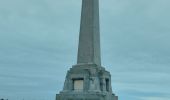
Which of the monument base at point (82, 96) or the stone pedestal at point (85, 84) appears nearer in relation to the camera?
the monument base at point (82, 96)

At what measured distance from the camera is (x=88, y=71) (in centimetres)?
2284

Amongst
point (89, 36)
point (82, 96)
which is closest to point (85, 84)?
point (82, 96)

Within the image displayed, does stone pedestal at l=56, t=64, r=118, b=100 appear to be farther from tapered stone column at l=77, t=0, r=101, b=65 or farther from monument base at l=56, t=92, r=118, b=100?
tapered stone column at l=77, t=0, r=101, b=65

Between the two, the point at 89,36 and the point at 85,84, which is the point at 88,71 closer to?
the point at 85,84

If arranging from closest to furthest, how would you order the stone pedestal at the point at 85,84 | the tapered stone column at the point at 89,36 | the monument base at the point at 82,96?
the monument base at the point at 82,96 → the stone pedestal at the point at 85,84 → the tapered stone column at the point at 89,36

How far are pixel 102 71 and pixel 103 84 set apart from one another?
92cm

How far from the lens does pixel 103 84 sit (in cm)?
2309

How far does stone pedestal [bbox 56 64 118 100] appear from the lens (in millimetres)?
22312

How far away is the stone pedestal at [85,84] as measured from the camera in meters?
22.3

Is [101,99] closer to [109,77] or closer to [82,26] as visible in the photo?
[109,77]

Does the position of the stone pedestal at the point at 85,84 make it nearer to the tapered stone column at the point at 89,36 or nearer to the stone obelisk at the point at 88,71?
the stone obelisk at the point at 88,71

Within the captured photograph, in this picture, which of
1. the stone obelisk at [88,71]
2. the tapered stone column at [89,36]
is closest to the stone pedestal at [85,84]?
the stone obelisk at [88,71]

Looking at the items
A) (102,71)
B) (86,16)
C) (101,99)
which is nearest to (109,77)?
(102,71)

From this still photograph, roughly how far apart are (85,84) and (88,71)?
Result: 935mm
